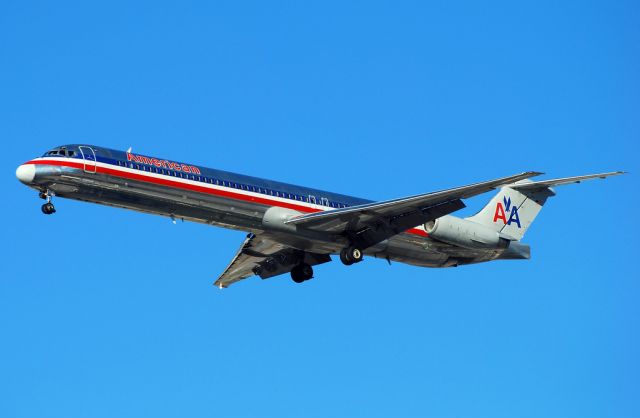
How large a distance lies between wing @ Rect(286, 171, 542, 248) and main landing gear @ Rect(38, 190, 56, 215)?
780 cm

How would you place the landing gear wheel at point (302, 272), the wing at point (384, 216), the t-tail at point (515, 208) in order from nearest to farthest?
1. the wing at point (384, 216)
2. the landing gear wheel at point (302, 272)
3. the t-tail at point (515, 208)

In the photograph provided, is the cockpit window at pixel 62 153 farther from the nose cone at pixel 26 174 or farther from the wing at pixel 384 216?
the wing at pixel 384 216

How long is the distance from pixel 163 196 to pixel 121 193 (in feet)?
4.40

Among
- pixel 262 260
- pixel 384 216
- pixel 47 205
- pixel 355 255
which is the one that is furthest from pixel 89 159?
pixel 384 216

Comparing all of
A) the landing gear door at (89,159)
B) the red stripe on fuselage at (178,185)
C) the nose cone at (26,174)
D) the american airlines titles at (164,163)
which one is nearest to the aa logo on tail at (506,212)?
the red stripe on fuselage at (178,185)

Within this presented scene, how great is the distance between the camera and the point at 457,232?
3894cm

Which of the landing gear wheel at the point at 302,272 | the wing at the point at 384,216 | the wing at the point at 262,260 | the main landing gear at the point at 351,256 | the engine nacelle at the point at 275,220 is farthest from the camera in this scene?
the landing gear wheel at the point at 302,272

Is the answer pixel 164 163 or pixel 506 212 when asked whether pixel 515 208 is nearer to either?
pixel 506 212

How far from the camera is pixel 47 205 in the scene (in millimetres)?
33156

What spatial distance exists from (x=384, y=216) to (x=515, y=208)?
7761 mm

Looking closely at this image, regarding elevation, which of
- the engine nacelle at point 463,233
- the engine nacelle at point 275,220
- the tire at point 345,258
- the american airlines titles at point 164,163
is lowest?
the tire at point 345,258

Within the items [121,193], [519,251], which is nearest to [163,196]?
[121,193]

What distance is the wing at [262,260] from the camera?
131 ft

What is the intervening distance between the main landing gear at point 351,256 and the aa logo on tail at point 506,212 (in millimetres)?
7142
